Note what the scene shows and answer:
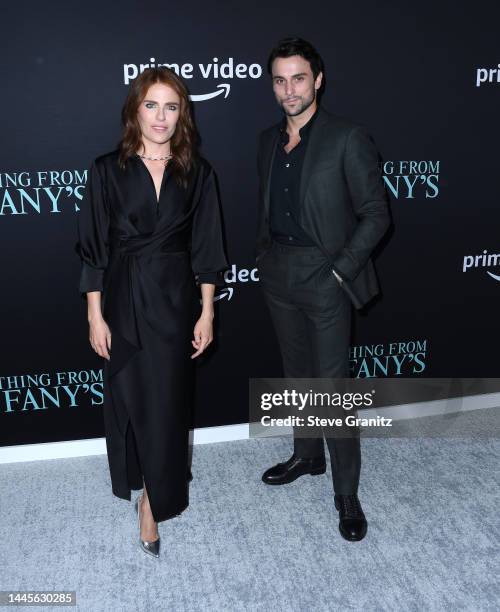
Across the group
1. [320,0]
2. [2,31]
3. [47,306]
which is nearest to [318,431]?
[47,306]

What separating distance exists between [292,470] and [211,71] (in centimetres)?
209

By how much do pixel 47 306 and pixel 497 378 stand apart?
2857 mm

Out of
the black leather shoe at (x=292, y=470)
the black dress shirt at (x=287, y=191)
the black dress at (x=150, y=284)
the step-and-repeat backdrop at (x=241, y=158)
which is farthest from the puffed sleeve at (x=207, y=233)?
the black leather shoe at (x=292, y=470)

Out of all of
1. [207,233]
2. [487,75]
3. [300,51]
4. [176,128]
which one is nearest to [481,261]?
[487,75]

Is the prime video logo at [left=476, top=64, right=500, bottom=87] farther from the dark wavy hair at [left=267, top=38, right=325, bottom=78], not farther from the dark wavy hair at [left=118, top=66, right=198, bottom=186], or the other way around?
the dark wavy hair at [left=118, top=66, right=198, bottom=186]

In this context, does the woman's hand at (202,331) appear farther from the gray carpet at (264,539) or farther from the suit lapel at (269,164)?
the gray carpet at (264,539)

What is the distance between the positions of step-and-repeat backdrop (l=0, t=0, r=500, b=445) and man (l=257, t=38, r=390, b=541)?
1.67ft

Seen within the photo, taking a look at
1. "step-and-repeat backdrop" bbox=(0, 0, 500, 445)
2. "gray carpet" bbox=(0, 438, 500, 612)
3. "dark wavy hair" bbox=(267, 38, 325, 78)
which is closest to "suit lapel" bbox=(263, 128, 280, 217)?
"dark wavy hair" bbox=(267, 38, 325, 78)

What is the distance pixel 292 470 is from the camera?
3.61m

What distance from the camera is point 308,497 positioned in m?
3.49

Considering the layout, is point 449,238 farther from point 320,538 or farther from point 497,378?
point 320,538

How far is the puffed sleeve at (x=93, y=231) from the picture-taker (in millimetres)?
2744

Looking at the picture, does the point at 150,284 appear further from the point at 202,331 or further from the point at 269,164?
the point at 269,164

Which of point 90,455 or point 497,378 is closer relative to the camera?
point 90,455
